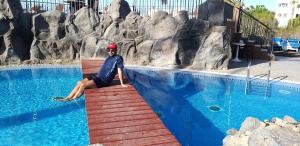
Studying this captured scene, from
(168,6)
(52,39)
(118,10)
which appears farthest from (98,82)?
(168,6)

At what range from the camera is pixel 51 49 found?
13250mm

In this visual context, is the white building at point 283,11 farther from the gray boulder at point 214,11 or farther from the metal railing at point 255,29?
the gray boulder at point 214,11

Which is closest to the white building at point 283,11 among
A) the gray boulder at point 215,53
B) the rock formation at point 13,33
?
the gray boulder at point 215,53

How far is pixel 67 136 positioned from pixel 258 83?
731cm

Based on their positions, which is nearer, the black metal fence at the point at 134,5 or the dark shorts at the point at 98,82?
the dark shorts at the point at 98,82

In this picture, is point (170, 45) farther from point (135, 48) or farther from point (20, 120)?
point (20, 120)

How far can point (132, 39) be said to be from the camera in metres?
13.5

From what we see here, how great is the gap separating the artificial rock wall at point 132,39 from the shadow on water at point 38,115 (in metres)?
5.60

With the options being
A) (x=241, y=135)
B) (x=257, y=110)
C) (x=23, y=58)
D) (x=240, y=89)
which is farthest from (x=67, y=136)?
(x=23, y=58)

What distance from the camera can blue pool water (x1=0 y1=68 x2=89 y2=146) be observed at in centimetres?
605

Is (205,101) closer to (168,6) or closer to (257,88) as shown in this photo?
(257,88)

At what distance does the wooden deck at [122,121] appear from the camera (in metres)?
4.20

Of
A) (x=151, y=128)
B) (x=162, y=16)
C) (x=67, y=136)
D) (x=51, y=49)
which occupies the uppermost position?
(x=162, y=16)

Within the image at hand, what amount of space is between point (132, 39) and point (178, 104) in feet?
18.6
